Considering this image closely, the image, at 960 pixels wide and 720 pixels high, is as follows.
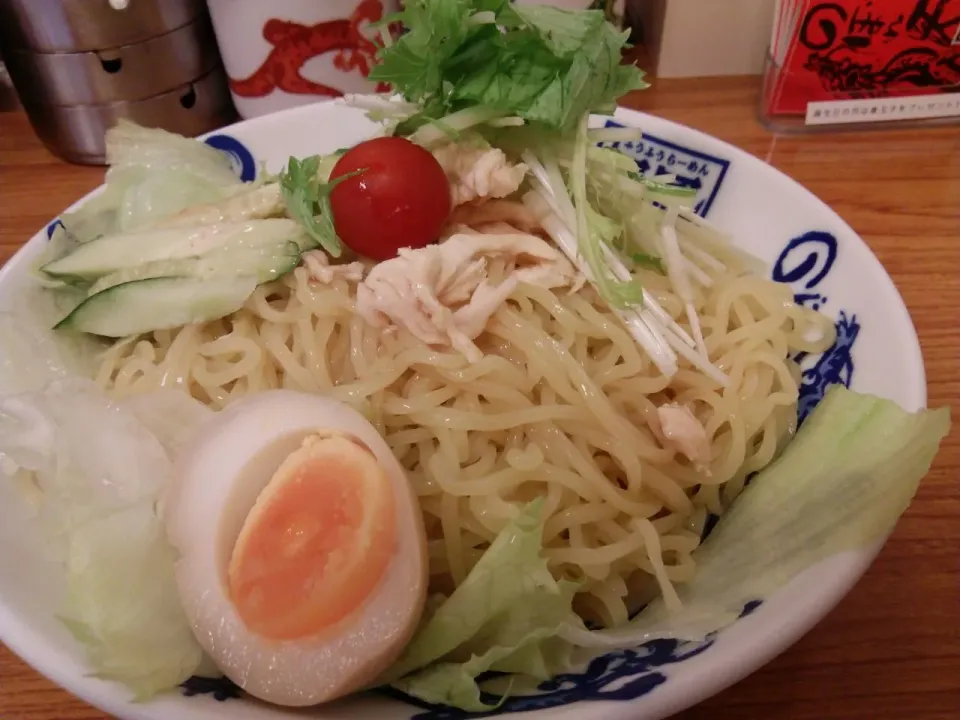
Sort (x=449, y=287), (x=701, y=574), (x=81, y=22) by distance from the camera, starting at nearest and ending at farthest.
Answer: (x=701, y=574), (x=449, y=287), (x=81, y=22)

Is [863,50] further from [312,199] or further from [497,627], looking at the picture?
[497,627]

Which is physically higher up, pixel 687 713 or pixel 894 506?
pixel 894 506

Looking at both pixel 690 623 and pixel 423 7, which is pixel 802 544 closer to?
pixel 690 623

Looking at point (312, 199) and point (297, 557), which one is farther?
point (312, 199)

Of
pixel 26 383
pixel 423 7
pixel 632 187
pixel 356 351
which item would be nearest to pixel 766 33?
pixel 632 187

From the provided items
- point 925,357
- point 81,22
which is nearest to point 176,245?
point 81,22

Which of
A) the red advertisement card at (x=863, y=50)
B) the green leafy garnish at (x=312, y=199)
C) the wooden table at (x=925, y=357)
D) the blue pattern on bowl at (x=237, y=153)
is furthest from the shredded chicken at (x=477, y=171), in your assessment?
the red advertisement card at (x=863, y=50)
